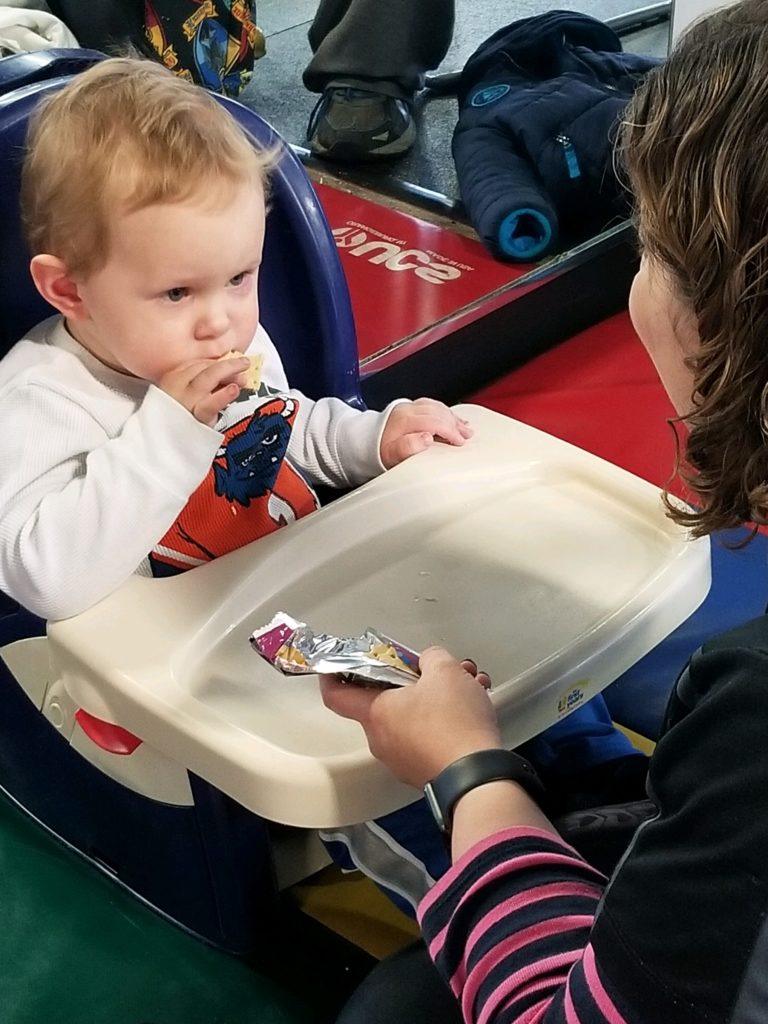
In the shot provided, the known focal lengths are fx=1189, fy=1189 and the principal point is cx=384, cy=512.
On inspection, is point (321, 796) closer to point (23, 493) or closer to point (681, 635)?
point (23, 493)

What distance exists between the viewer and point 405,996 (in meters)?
0.80

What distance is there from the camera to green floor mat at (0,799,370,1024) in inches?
41.3

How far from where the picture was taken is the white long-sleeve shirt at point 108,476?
0.81 meters

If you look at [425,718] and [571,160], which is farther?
[571,160]

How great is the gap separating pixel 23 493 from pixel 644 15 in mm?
2766

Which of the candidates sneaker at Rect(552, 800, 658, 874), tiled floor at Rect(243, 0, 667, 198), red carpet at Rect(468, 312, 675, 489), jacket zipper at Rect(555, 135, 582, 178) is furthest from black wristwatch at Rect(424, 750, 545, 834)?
tiled floor at Rect(243, 0, 667, 198)

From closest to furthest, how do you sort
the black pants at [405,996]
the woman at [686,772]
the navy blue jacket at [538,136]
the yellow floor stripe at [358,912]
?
the woman at [686,772] → the black pants at [405,996] → the yellow floor stripe at [358,912] → the navy blue jacket at [538,136]

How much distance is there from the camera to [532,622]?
2.75 feet

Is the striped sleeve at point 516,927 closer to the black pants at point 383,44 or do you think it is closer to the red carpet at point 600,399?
the red carpet at point 600,399

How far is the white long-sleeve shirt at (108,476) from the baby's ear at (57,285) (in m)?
0.03

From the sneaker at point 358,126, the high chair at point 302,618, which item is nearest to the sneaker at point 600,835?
the high chair at point 302,618

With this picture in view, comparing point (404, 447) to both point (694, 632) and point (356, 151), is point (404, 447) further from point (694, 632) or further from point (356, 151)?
point (356, 151)

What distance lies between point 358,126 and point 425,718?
6.03ft

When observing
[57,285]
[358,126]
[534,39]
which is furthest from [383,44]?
[57,285]
